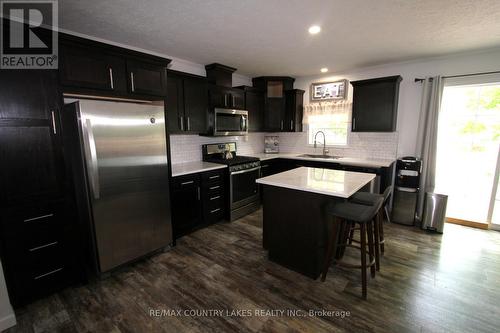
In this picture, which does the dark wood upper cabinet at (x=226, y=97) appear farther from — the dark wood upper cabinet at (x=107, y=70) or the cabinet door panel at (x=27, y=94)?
the cabinet door panel at (x=27, y=94)

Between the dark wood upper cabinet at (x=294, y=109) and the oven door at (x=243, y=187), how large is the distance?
141 cm

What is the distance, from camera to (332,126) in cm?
471

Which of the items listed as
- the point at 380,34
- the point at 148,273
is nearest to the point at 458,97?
the point at 380,34

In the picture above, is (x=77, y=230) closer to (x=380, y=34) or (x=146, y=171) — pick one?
(x=146, y=171)

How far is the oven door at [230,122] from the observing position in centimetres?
377

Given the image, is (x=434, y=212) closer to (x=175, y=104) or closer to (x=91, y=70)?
(x=175, y=104)

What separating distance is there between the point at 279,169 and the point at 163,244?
2.75 meters

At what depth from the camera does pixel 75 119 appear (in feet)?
6.79

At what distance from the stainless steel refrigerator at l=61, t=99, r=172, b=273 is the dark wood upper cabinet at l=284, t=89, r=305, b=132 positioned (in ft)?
9.84

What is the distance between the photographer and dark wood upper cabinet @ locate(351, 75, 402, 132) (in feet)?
12.1

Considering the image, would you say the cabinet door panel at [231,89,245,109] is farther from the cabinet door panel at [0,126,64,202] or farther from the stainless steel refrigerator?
the cabinet door panel at [0,126,64,202]

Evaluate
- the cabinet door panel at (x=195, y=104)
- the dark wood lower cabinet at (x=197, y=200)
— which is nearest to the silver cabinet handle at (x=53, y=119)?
the dark wood lower cabinet at (x=197, y=200)

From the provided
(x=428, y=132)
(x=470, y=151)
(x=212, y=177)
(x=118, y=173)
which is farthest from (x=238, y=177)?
(x=470, y=151)

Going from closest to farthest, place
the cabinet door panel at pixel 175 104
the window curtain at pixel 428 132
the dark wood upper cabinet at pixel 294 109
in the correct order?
1. the cabinet door panel at pixel 175 104
2. the window curtain at pixel 428 132
3. the dark wood upper cabinet at pixel 294 109
